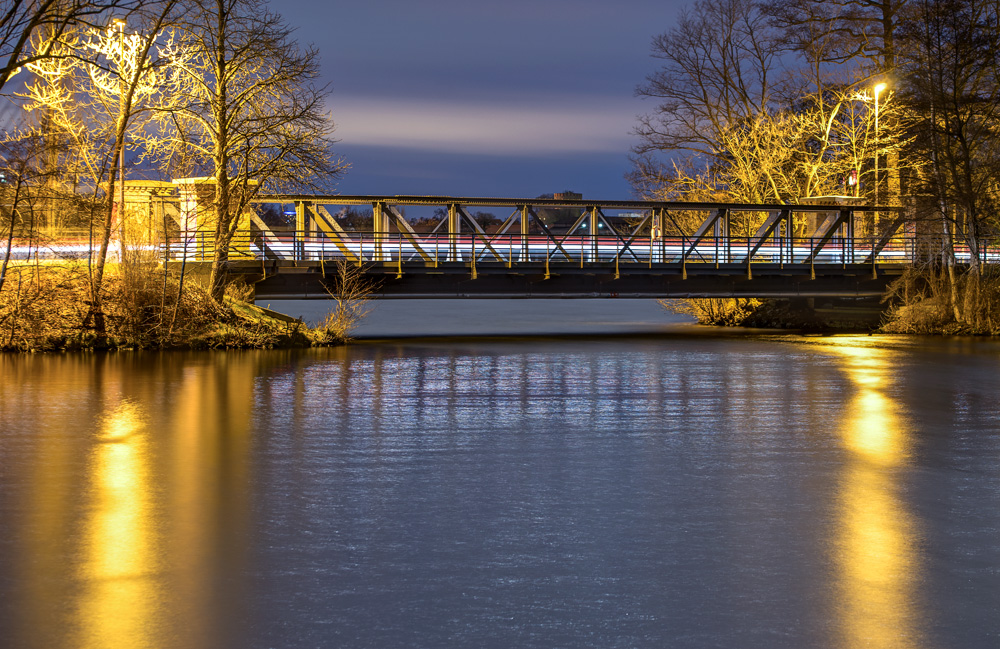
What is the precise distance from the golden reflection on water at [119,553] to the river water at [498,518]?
0.03 meters

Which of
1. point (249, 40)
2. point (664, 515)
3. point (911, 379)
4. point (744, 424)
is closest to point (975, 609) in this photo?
point (664, 515)

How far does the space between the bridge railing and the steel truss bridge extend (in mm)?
84

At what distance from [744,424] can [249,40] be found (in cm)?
2086

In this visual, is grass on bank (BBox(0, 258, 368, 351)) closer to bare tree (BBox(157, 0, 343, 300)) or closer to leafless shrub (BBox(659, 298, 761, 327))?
bare tree (BBox(157, 0, 343, 300))

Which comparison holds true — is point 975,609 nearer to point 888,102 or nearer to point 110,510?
point 110,510

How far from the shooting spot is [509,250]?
1517 inches

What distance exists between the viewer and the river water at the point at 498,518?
21.0 ft

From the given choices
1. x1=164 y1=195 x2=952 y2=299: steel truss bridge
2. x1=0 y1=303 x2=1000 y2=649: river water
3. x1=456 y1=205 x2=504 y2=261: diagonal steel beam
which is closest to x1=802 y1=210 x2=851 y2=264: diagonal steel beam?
x1=164 y1=195 x2=952 y2=299: steel truss bridge

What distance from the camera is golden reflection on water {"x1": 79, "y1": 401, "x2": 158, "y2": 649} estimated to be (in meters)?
6.27

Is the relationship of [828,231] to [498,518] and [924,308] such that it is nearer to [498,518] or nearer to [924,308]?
[924,308]

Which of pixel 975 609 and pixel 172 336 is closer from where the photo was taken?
pixel 975 609

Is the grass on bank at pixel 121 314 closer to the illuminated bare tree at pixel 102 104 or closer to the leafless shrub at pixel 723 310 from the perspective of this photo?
the illuminated bare tree at pixel 102 104

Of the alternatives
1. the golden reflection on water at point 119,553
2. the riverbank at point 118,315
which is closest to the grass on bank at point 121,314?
the riverbank at point 118,315

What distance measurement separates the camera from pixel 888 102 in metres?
41.0
